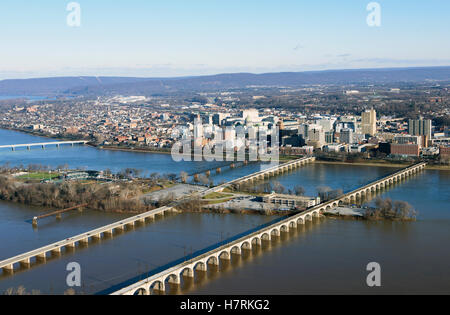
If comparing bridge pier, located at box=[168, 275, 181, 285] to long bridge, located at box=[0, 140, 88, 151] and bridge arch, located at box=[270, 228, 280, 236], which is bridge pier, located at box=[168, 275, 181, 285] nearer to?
bridge arch, located at box=[270, 228, 280, 236]

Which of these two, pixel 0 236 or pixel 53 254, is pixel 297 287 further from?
pixel 0 236

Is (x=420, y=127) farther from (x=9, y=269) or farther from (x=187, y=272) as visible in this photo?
(x=9, y=269)

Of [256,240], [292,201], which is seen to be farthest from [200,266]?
[292,201]

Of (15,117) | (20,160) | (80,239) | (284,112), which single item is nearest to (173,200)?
(80,239)

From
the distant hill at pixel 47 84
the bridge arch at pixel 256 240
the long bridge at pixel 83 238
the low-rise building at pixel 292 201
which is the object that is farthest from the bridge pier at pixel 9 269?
the distant hill at pixel 47 84

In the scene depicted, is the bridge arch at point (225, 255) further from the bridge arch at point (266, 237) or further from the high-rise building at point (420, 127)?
the high-rise building at point (420, 127)
